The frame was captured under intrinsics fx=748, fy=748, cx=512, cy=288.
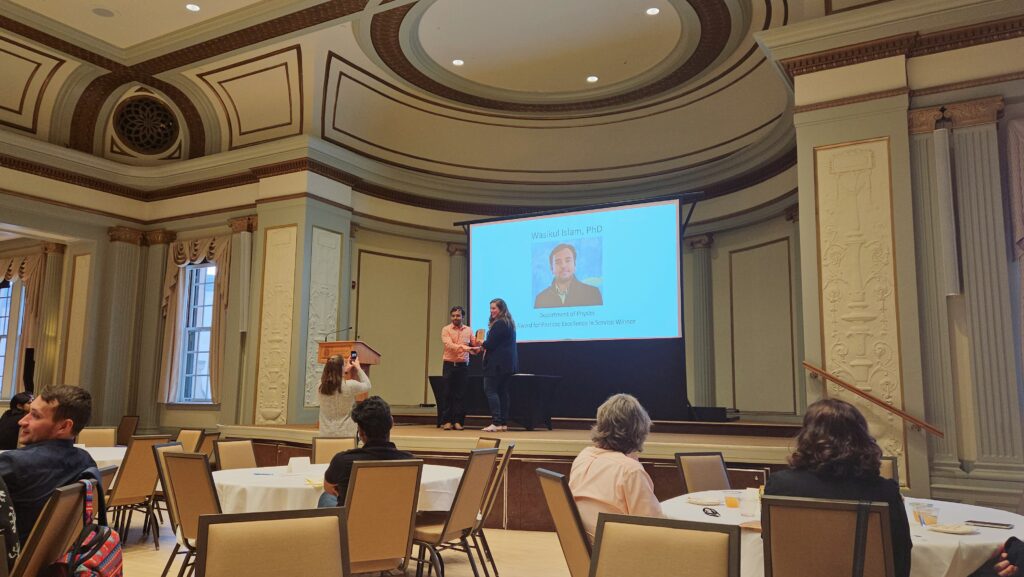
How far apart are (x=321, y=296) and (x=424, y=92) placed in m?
2.83

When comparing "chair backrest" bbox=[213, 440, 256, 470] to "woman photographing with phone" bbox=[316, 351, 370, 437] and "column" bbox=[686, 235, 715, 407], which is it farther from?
"column" bbox=[686, 235, 715, 407]

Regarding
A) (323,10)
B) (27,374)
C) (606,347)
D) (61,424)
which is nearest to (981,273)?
(606,347)

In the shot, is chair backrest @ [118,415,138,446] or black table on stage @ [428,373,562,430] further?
chair backrest @ [118,415,138,446]

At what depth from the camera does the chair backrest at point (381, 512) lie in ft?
10.8

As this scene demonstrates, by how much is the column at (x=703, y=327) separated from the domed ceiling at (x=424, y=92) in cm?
88

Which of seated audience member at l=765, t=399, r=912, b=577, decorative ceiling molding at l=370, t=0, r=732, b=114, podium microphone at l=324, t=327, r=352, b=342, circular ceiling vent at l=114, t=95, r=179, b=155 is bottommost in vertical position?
seated audience member at l=765, t=399, r=912, b=577

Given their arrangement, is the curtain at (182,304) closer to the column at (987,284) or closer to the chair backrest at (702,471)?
the chair backrest at (702,471)

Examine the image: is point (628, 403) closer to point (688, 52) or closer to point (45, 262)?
point (688, 52)

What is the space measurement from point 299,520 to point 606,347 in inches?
243

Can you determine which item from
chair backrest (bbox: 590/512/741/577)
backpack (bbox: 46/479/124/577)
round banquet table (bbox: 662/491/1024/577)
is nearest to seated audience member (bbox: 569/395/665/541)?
round banquet table (bbox: 662/491/1024/577)

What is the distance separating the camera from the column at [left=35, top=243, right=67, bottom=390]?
9.86 meters

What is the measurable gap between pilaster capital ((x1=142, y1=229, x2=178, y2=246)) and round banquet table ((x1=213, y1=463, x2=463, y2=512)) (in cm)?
685

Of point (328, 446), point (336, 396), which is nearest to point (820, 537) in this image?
point (328, 446)

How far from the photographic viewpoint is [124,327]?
978 cm
